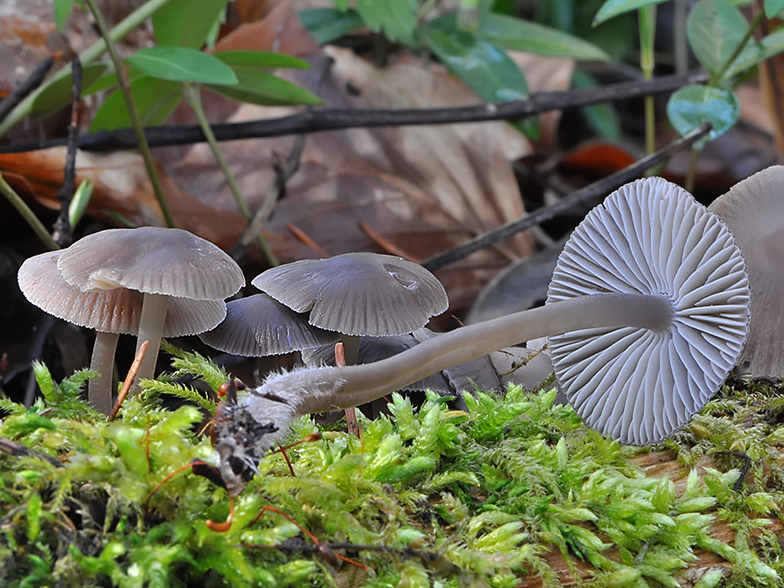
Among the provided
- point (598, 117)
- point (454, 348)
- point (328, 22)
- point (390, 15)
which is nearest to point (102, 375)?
point (454, 348)

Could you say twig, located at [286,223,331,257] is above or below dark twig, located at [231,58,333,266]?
below

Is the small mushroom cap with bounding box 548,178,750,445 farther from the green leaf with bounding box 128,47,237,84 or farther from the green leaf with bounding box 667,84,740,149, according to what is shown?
the green leaf with bounding box 128,47,237,84

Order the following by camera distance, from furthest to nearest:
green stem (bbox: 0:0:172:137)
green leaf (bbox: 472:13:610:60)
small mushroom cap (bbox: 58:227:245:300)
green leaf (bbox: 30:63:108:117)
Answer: green leaf (bbox: 472:13:610:60), green stem (bbox: 0:0:172:137), green leaf (bbox: 30:63:108:117), small mushroom cap (bbox: 58:227:245:300)

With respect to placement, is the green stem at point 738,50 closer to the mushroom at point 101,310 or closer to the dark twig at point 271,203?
the dark twig at point 271,203

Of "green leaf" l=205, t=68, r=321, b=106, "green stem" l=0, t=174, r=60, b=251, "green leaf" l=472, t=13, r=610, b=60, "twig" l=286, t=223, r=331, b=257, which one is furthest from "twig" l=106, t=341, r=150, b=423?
"green leaf" l=472, t=13, r=610, b=60

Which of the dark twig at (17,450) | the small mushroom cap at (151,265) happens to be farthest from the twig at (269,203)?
the dark twig at (17,450)

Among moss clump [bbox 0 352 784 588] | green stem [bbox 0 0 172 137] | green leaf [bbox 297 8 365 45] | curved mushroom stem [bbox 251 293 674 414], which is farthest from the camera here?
green leaf [bbox 297 8 365 45]

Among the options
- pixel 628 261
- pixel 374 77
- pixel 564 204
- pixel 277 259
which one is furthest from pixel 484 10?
pixel 628 261
